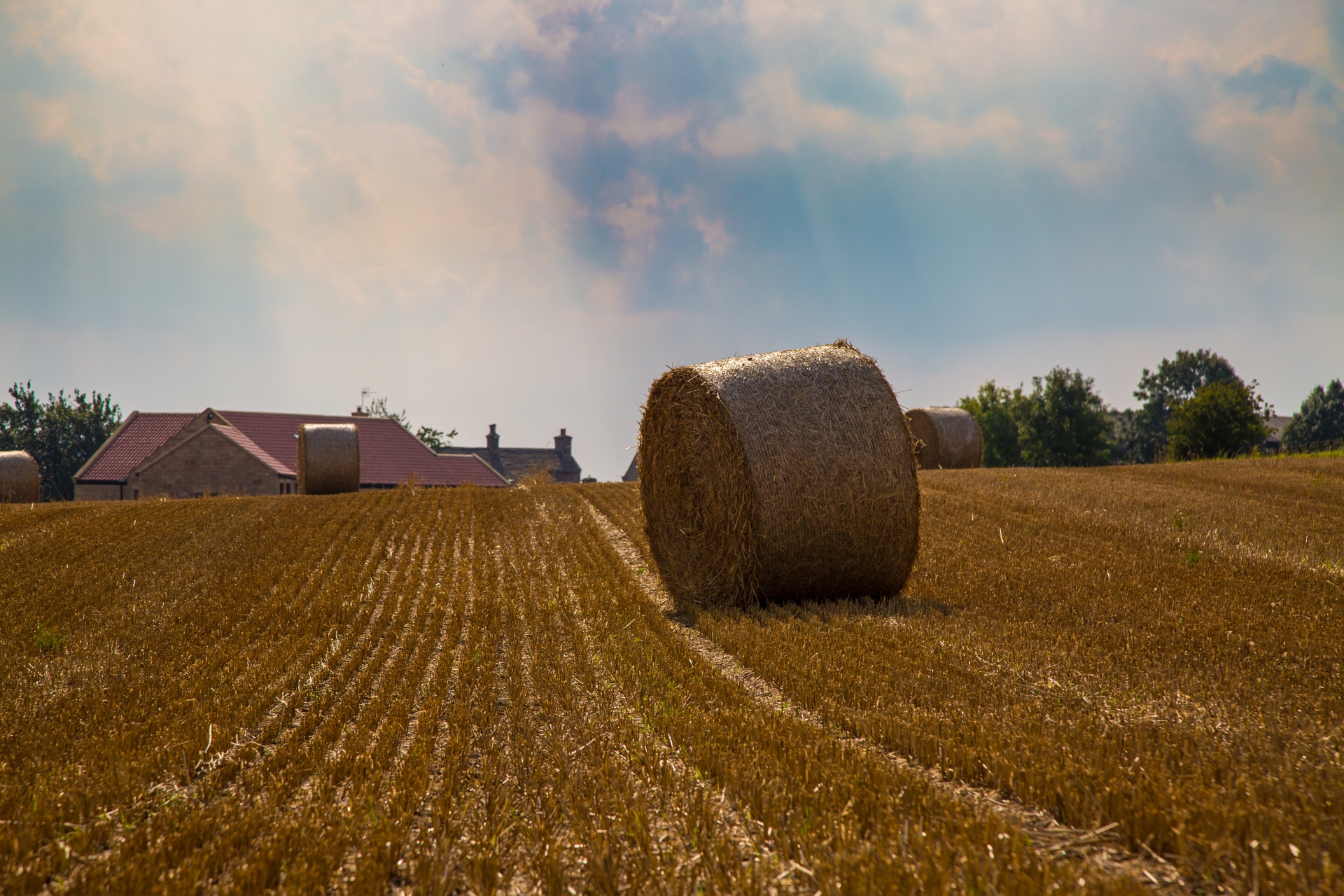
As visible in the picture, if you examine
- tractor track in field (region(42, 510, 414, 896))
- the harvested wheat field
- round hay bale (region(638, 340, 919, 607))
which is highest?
round hay bale (region(638, 340, 919, 607))

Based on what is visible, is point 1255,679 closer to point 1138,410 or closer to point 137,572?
point 137,572

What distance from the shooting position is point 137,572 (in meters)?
11.3

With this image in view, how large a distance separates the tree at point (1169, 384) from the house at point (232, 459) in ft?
203

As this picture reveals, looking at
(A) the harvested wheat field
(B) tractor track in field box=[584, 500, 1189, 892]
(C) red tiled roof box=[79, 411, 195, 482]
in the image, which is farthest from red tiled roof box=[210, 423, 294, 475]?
(B) tractor track in field box=[584, 500, 1189, 892]

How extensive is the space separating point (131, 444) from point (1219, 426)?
5523 centimetres

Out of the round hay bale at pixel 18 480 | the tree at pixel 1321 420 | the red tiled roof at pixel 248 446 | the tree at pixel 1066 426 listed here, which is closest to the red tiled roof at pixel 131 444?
the red tiled roof at pixel 248 446

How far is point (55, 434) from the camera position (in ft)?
202

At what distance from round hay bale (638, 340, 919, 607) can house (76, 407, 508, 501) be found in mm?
22063

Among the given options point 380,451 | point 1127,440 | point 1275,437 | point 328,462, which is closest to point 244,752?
point 328,462

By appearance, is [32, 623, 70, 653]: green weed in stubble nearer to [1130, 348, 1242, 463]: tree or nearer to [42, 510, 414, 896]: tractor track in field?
[42, 510, 414, 896]: tractor track in field

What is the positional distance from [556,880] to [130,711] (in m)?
4.02

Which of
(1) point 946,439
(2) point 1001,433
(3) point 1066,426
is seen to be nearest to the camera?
(1) point 946,439

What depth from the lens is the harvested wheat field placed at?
316cm

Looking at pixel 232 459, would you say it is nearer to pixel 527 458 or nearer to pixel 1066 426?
pixel 527 458
